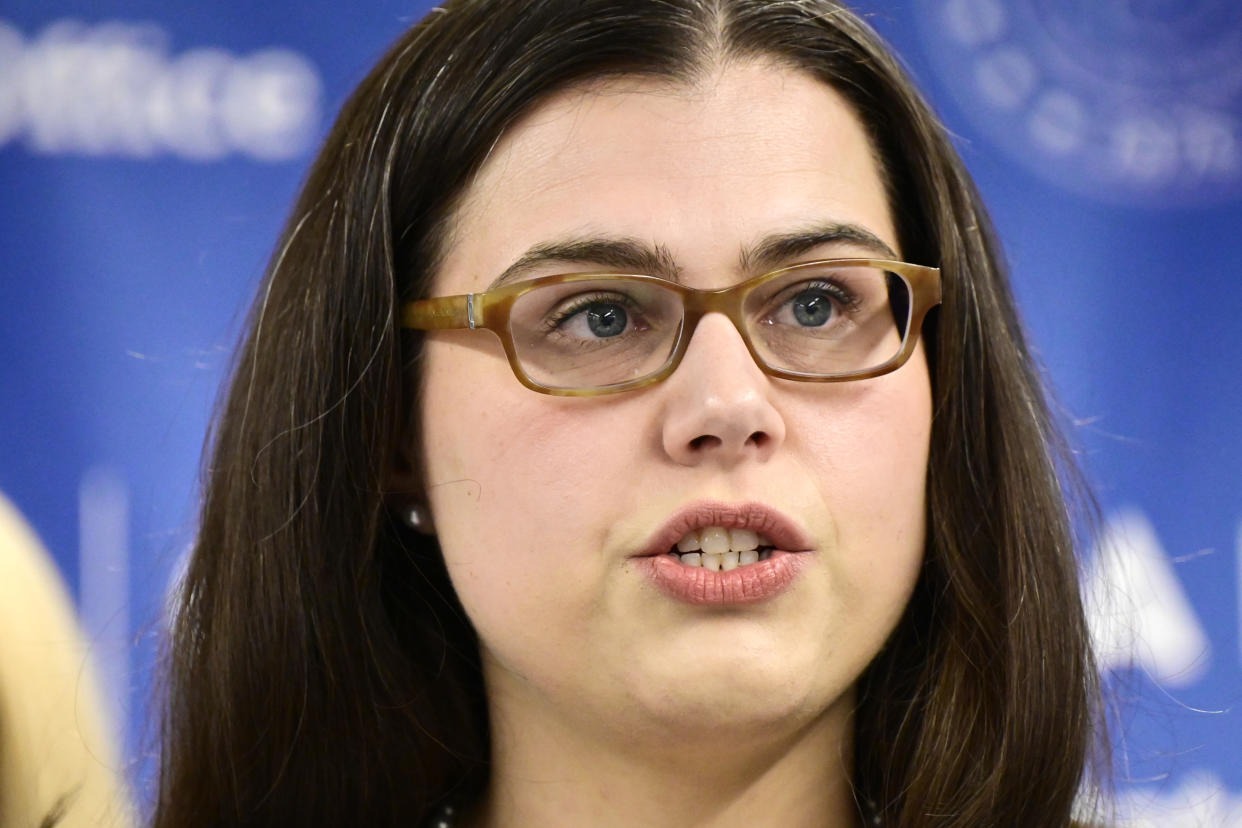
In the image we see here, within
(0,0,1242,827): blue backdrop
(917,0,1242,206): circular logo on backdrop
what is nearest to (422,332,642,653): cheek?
(0,0,1242,827): blue backdrop

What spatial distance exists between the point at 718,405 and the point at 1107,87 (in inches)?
47.1

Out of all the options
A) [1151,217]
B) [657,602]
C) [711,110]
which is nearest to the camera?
[657,602]

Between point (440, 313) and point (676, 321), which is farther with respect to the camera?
point (440, 313)

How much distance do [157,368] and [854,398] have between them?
4.31 feet

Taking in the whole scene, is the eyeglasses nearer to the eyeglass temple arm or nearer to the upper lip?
the eyeglass temple arm

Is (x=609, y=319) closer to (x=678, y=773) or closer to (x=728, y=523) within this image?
(x=728, y=523)

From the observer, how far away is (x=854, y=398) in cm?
147

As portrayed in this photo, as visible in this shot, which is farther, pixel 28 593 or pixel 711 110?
pixel 28 593

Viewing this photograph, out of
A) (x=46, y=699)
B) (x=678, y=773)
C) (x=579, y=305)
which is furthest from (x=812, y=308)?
(x=46, y=699)

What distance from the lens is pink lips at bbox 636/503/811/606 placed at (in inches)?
54.2

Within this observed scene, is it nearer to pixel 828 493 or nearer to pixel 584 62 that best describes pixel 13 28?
pixel 584 62

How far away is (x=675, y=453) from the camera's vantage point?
1380 millimetres

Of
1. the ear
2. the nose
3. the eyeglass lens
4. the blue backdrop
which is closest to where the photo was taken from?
the nose

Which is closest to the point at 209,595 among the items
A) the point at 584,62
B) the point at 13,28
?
the point at 584,62
